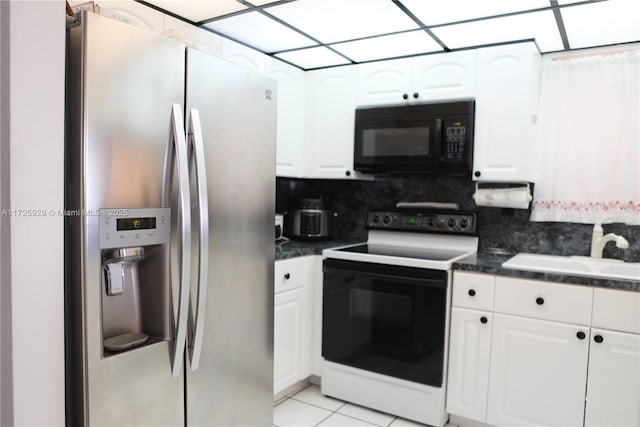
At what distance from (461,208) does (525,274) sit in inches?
30.7

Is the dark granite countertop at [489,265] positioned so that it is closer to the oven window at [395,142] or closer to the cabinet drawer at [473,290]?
the cabinet drawer at [473,290]

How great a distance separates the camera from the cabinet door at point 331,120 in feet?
9.37

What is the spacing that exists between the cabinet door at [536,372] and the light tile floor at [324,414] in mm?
469

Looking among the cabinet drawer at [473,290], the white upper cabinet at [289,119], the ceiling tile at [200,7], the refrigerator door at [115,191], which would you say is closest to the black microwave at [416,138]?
the white upper cabinet at [289,119]

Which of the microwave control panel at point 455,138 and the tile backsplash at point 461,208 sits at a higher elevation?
the microwave control panel at point 455,138

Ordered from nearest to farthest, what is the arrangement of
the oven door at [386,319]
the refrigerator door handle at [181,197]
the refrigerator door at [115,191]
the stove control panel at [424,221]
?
the refrigerator door at [115,191], the refrigerator door handle at [181,197], the oven door at [386,319], the stove control panel at [424,221]

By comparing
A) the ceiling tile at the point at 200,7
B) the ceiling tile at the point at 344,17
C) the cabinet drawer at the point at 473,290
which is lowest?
the cabinet drawer at the point at 473,290

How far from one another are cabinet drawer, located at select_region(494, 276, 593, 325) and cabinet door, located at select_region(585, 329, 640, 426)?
0.34 feet

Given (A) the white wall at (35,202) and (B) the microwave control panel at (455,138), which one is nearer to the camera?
(A) the white wall at (35,202)

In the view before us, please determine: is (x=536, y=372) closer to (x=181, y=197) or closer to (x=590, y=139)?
(x=590, y=139)

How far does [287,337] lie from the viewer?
251cm

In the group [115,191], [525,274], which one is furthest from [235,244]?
[525,274]

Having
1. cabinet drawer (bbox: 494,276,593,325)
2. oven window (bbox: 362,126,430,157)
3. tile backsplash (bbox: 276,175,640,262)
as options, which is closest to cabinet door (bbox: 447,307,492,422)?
cabinet drawer (bbox: 494,276,593,325)

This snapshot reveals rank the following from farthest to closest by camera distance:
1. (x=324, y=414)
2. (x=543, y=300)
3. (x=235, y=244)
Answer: (x=324, y=414), (x=543, y=300), (x=235, y=244)
